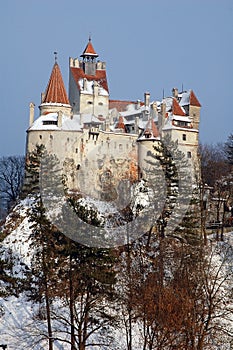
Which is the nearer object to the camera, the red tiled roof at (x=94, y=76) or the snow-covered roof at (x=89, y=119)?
the snow-covered roof at (x=89, y=119)

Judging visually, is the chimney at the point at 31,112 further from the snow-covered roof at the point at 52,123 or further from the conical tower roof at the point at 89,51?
the conical tower roof at the point at 89,51

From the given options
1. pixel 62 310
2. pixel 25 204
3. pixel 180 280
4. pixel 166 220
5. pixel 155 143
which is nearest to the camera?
pixel 180 280

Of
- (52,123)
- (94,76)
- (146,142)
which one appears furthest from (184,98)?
(52,123)

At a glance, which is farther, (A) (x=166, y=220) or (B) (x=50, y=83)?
(B) (x=50, y=83)

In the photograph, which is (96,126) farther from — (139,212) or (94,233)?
(94,233)

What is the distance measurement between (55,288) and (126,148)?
31.5 metres

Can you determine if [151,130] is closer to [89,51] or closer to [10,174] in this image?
[89,51]

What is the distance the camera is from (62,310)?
3356 centimetres

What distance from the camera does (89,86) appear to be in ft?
212

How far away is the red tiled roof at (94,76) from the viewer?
6512 cm

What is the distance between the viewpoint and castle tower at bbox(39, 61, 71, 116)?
194 feet

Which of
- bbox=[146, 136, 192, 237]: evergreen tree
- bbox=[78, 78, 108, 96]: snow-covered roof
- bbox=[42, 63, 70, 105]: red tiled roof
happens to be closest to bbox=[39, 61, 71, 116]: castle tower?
bbox=[42, 63, 70, 105]: red tiled roof

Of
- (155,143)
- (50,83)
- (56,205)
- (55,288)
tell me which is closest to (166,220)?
(56,205)

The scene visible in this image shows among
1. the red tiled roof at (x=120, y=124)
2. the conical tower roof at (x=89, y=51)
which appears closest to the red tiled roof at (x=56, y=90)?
the red tiled roof at (x=120, y=124)
